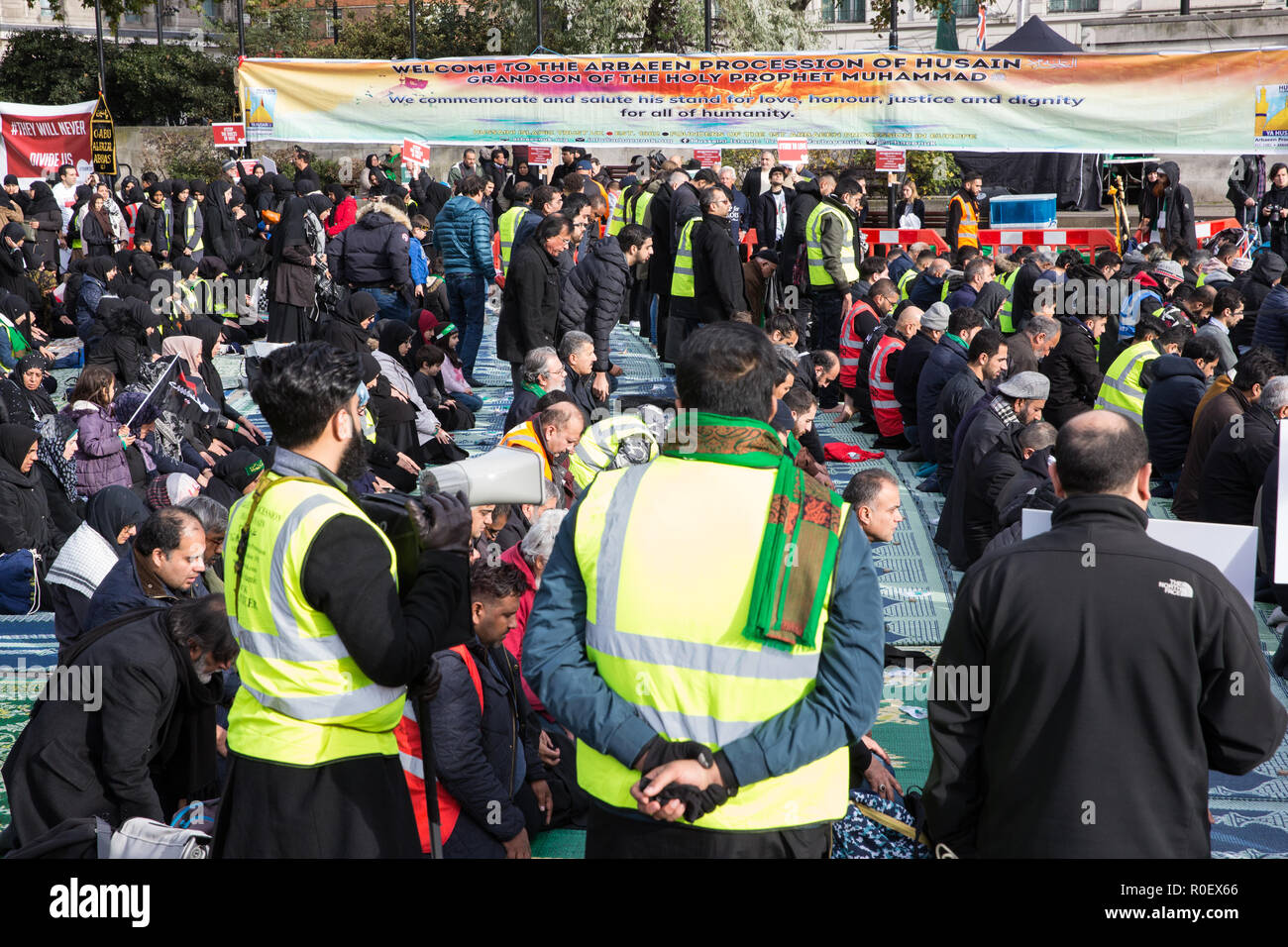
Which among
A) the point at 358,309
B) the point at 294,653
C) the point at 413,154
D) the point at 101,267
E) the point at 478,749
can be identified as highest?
the point at 413,154

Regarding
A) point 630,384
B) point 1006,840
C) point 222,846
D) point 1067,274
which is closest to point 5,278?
point 630,384

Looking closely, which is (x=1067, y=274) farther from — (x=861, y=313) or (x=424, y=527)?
(x=424, y=527)

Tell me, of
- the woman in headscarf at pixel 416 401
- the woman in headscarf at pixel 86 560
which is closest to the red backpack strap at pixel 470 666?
the woman in headscarf at pixel 86 560

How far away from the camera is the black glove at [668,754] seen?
2445mm

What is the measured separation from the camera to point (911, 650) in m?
5.57

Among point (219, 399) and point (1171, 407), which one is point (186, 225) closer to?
point (219, 399)

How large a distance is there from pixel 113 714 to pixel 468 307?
7.23 meters

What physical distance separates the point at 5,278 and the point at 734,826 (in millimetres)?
12979

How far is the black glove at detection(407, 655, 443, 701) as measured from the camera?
2752 millimetres

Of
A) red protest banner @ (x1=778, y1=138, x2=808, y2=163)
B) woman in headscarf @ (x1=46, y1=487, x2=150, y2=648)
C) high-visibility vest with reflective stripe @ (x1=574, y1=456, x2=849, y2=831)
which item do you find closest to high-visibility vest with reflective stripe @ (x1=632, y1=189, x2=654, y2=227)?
red protest banner @ (x1=778, y1=138, x2=808, y2=163)

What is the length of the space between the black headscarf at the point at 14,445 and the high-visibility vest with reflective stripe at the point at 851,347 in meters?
5.81

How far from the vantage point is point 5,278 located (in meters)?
13.4

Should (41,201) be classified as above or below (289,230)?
above

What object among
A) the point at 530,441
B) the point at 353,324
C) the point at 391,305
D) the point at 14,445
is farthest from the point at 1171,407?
the point at 14,445
